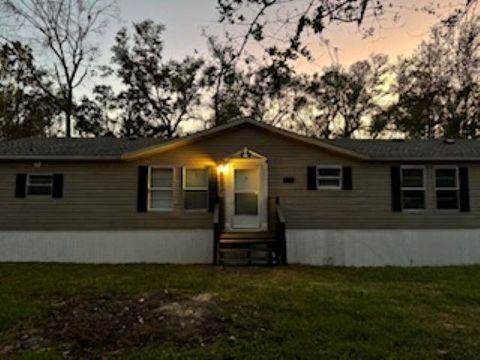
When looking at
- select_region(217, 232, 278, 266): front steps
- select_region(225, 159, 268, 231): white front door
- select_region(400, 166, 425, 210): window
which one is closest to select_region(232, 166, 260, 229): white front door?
select_region(225, 159, 268, 231): white front door

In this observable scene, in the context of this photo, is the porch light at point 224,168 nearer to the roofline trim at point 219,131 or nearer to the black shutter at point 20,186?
the roofline trim at point 219,131

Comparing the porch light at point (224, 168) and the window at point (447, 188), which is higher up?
the porch light at point (224, 168)

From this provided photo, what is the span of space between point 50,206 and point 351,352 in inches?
403

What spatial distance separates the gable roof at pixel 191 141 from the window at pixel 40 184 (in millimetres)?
589

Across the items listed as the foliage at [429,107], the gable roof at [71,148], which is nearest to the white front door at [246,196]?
the gable roof at [71,148]

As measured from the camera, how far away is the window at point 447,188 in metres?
12.9

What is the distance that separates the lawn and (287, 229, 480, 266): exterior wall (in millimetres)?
2202

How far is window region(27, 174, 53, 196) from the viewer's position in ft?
40.7

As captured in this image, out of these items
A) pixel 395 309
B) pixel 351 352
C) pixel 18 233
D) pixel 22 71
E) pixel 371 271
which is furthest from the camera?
pixel 22 71

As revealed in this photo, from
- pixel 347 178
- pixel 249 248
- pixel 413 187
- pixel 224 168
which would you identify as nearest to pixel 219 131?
pixel 224 168

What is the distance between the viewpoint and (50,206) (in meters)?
12.3

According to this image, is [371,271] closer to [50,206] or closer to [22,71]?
[50,206]

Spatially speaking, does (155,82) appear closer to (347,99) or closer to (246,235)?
(347,99)

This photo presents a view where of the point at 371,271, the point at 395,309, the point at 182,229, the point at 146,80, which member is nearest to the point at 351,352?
the point at 395,309
